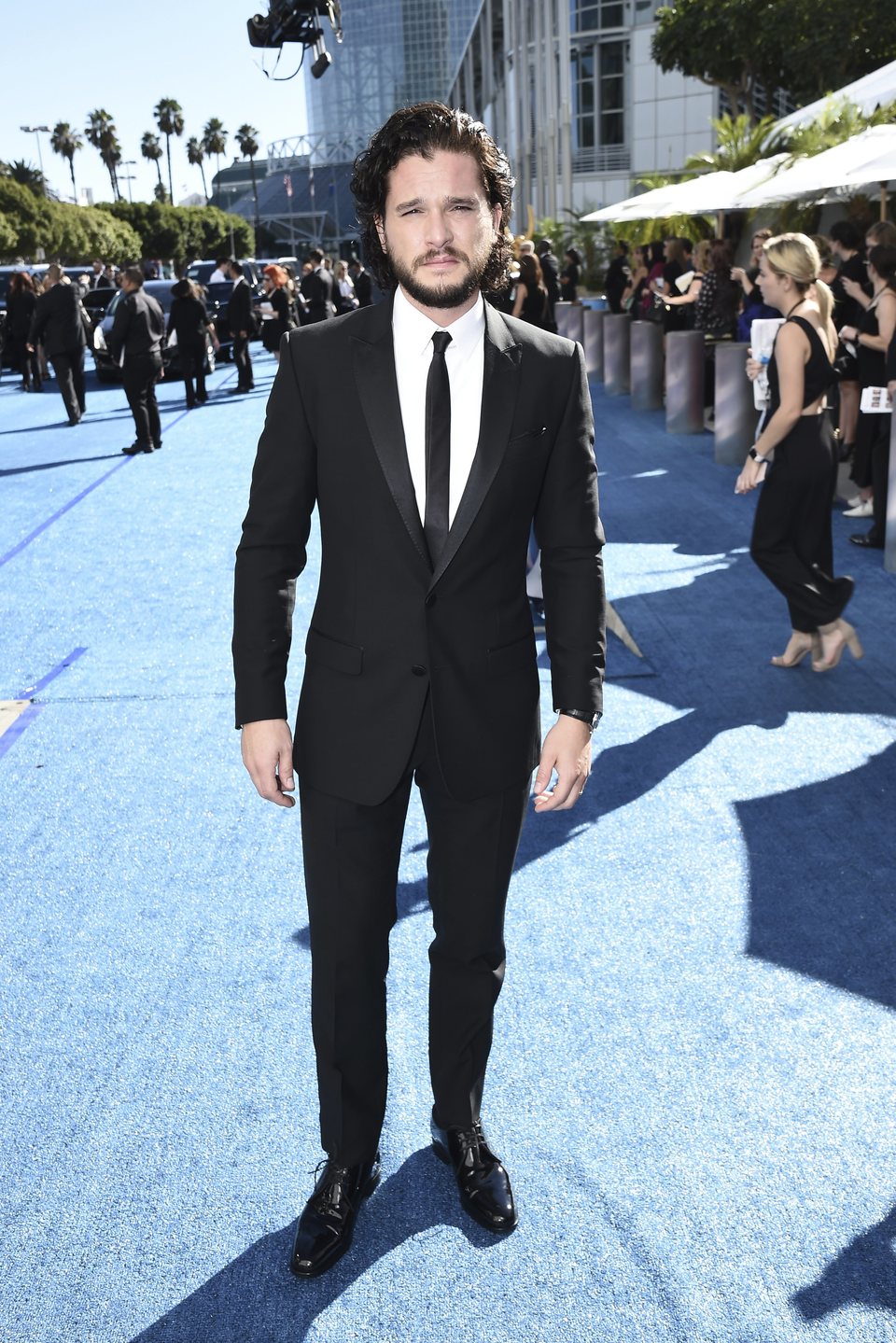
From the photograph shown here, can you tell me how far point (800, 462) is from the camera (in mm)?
6035

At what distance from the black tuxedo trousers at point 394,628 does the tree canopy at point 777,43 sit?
3892cm

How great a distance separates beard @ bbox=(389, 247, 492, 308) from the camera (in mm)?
2354

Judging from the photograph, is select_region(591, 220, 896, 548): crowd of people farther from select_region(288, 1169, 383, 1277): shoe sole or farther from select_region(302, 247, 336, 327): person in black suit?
select_region(302, 247, 336, 327): person in black suit

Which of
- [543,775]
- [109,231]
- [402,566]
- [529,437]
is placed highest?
[109,231]

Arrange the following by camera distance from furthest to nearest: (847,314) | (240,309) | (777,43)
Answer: (777,43)
(240,309)
(847,314)

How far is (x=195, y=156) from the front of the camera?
474 feet

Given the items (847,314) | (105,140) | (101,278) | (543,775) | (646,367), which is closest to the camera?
(543,775)

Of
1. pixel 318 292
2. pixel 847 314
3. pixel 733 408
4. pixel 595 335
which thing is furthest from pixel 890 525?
pixel 318 292

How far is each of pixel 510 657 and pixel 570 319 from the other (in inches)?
800

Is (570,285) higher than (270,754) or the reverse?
higher

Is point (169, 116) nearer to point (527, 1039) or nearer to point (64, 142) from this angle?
point (64, 142)

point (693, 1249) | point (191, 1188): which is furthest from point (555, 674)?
point (191, 1188)

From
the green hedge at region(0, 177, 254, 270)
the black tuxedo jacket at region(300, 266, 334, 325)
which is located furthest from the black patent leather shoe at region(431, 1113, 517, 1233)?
the green hedge at region(0, 177, 254, 270)

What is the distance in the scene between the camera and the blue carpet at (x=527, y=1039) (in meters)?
2.63
